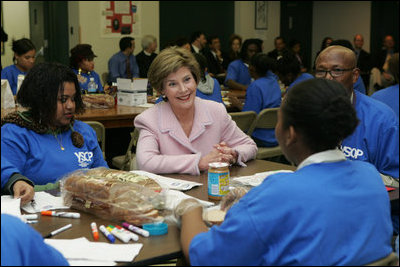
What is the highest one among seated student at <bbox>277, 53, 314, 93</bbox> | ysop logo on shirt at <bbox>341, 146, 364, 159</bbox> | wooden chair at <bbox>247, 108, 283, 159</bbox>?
seated student at <bbox>277, 53, 314, 93</bbox>

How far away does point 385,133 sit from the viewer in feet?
8.11

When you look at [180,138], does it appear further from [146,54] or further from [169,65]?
[146,54]

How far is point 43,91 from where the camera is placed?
2535 mm

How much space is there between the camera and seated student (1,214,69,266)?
1.22m

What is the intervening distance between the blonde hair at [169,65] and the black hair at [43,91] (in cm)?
56

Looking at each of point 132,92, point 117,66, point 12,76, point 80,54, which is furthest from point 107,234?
point 117,66

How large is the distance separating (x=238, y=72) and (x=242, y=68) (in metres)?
0.10

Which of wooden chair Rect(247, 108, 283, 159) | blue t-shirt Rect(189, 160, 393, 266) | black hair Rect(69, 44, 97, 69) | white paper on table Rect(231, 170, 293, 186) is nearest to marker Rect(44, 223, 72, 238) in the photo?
blue t-shirt Rect(189, 160, 393, 266)

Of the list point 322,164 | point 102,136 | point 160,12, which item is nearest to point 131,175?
point 322,164

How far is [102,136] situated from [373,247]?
275 centimetres

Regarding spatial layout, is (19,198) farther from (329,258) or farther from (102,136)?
(102,136)

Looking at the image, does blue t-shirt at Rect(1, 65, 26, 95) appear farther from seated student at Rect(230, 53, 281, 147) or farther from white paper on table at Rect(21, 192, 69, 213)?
white paper on table at Rect(21, 192, 69, 213)

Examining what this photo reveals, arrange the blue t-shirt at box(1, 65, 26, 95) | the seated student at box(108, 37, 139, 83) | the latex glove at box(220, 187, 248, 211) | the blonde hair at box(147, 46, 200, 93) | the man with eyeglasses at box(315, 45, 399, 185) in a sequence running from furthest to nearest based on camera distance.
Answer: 1. the seated student at box(108, 37, 139, 83)
2. the blue t-shirt at box(1, 65, 26, 95)
3. the blonde hair at box(147, 46, 200, 93)
4. the man with eyeglasses at box(315, 45, 399, 185)
5. the latex glove at box(220, 187, 248, 211)

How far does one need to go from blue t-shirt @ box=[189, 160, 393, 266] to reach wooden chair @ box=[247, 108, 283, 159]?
3124mm
